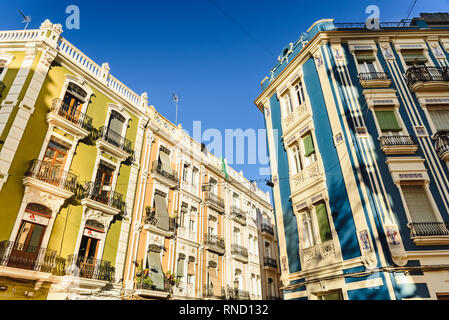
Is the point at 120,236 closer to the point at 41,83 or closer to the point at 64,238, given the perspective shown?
the point at 64,238

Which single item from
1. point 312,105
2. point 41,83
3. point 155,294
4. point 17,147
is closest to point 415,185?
point 312,105

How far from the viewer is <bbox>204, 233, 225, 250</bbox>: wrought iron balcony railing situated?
22.0 m

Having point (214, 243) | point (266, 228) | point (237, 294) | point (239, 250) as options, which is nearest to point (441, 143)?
point (214, 243)

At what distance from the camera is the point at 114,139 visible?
1766 centimetres

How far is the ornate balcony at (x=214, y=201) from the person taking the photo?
2359 cm

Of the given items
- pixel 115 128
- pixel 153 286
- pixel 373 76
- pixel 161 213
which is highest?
pixel 115 128

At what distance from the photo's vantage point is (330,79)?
535 inches

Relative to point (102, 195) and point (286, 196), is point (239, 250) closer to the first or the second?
point (286, 196)

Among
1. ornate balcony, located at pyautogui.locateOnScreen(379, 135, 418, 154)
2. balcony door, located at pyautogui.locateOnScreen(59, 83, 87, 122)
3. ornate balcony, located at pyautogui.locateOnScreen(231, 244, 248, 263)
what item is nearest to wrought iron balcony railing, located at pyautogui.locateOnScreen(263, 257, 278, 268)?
ornate balcony, located at pyautogui.locateOnScreen(231, 244, 248, 263)

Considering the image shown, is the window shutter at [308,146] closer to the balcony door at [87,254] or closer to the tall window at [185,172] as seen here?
the tall window at [185,172]

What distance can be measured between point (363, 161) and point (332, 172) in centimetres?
135

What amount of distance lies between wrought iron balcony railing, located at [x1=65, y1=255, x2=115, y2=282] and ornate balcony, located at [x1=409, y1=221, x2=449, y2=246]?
45.7 feet

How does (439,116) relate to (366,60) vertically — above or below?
below

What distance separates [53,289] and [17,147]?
6649 mm
